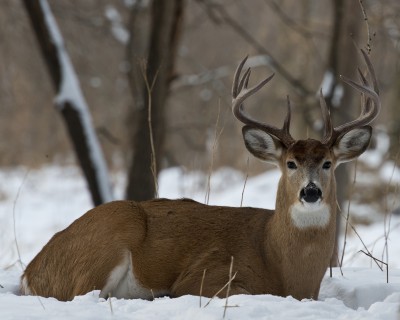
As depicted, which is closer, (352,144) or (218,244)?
(218,244)

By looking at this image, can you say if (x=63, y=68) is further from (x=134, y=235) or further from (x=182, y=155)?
(x=182, y=155)

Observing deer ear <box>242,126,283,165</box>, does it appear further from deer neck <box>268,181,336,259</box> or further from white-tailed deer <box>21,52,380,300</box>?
deer neck <box>268,181,336,259</box>

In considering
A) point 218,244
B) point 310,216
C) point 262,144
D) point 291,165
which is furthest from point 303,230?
point 262,144

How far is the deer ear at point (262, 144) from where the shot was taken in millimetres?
5512

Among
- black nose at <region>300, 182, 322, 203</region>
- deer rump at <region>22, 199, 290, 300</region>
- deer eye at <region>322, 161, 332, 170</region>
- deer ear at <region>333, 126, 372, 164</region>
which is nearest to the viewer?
black nose at <region>300, 182, 322, 203</region>

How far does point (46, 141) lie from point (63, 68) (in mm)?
18090

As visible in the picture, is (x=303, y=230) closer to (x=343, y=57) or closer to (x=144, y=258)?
(x=144, y=258)

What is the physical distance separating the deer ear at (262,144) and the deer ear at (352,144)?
15.1 inches

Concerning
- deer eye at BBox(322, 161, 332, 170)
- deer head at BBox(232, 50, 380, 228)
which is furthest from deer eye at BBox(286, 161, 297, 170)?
deer eye at BBox(322, 161, 332, 170)

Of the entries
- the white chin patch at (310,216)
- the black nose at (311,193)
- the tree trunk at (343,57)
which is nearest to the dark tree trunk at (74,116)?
the tree trunk at (343,57)

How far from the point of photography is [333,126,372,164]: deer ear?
5434 mm

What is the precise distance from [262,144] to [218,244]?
0.76 metres

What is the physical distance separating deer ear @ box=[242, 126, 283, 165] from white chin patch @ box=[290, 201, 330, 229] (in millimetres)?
500

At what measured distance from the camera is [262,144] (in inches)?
219
